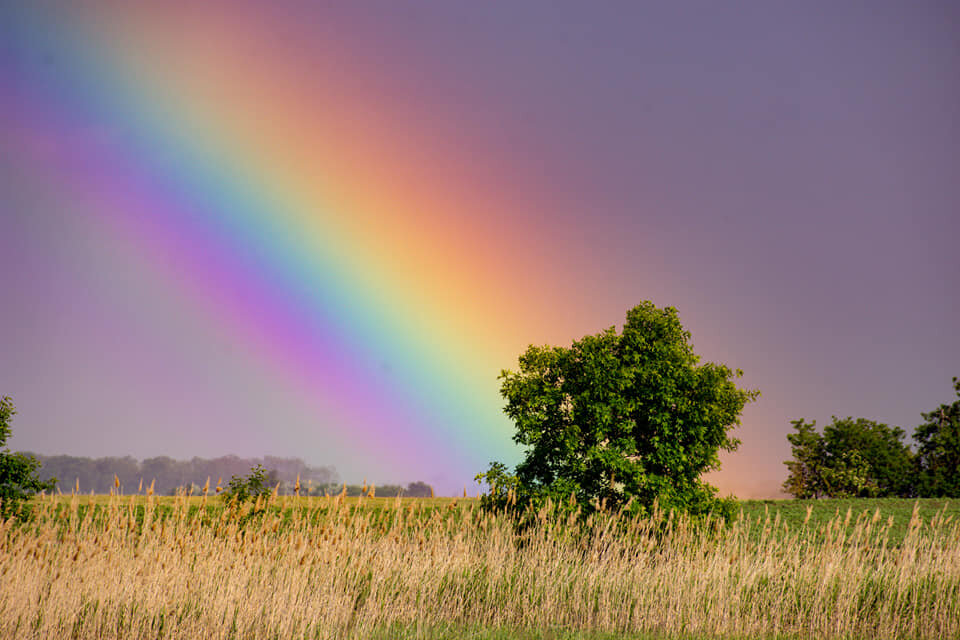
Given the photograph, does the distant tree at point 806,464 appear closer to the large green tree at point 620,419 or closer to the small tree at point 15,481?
the large green tree at point 620,419

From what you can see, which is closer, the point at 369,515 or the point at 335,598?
the point at 335,598

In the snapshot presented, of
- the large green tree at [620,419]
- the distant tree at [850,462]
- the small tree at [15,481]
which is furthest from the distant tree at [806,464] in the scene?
the small tree at [15,481]

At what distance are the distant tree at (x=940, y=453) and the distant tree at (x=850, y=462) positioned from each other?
5.05ft

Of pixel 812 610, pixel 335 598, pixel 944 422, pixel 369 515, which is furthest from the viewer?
pixel 944 422

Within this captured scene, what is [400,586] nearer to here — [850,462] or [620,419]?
[620,419]

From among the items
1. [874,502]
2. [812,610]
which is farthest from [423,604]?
[874,502]

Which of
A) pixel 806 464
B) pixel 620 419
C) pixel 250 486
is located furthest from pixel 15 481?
pixel 806 464

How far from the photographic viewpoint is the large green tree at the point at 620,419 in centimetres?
1927

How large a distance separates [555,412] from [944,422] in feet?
184

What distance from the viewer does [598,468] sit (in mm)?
19516

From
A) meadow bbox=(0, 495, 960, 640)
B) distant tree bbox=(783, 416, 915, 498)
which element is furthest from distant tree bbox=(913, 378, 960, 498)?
meadow bbox=(0, 495, 960, 640)

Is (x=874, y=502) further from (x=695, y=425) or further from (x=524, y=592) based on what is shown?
(x=524, y=592)

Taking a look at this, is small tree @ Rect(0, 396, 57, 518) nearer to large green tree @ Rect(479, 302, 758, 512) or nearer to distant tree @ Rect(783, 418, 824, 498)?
large green tree @ Rect(479, 302, 758, 512)

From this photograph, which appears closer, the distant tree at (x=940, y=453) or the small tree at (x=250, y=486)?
the small tree at (x=250, y=486)
